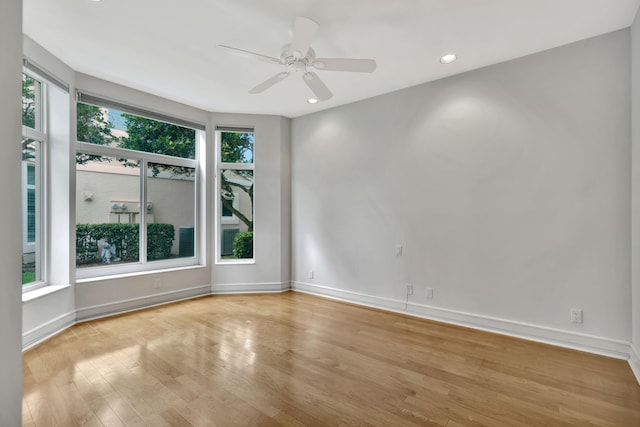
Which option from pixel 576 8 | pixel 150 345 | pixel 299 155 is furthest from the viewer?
pixel 299 155

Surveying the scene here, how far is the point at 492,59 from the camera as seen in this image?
3.11m

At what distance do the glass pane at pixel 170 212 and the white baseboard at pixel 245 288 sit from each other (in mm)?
694

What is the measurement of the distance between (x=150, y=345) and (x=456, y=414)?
268cm

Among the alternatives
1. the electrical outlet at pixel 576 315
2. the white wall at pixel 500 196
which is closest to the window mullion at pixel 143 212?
the white wall at pixel 500 196

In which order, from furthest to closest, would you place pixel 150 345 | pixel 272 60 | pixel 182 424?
pixel 150 345
pixel 272 60
pixel 182 424

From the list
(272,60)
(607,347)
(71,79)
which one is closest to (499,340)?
(607,347)

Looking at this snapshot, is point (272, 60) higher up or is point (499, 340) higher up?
point (272, 60)

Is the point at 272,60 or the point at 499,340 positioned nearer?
the point at 272,60

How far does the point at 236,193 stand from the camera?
4996mm

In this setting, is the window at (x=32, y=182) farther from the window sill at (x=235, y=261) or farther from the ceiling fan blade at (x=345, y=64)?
the ceiling fan blade at (x=345, y=64)

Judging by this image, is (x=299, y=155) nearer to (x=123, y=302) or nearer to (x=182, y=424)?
(x=123, y=302)

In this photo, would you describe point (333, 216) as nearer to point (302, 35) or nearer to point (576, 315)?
point (302, 35)

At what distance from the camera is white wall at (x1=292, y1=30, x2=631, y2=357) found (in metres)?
2.68

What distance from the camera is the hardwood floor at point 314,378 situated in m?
1.88
